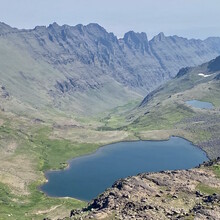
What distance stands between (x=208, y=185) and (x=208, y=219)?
28747 mm

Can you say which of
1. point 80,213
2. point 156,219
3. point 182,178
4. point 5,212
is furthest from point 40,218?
point 156,219

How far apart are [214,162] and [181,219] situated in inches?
2296

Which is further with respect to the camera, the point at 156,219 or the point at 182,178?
the point at 182,178

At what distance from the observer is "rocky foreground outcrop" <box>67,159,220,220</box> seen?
115 m

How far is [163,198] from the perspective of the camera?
126312mm

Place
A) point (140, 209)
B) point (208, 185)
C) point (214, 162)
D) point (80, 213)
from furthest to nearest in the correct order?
1. point (214, 162)
2. point (208, 185)
3. point (80, 213)
4. point (140, 209)

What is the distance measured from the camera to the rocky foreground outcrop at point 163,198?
115062 mm

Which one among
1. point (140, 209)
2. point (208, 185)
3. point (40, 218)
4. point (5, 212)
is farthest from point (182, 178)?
point (5, 212)

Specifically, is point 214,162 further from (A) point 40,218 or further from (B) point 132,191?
(A) point 40,218

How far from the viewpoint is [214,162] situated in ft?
537

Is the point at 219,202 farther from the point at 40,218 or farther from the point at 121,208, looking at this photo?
the point at 40,218

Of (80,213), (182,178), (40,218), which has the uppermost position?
(182,178)

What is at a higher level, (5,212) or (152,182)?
(152,182)

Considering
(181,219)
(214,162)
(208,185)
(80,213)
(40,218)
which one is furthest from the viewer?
(40,218)
